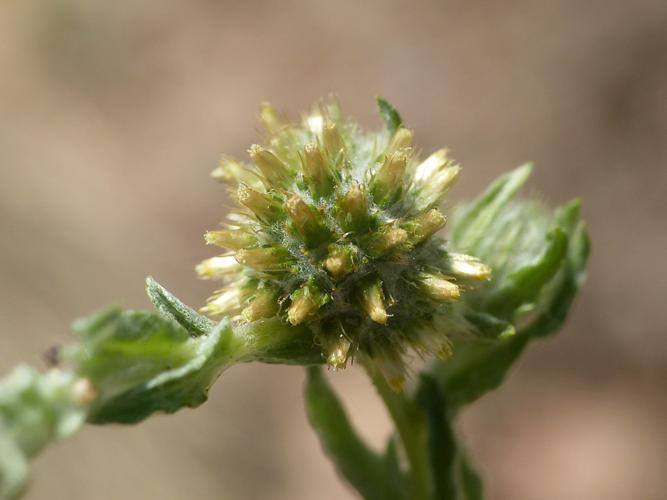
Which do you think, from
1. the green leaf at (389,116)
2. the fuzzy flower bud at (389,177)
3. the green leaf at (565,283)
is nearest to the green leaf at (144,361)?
the fuzzy flower bud at (389,177)

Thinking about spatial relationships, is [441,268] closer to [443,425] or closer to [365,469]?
[443,425]

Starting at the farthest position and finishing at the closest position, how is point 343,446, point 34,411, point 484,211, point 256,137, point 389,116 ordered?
point 256,137
point 343,446
point 484,211
point 389,116
point 34,411

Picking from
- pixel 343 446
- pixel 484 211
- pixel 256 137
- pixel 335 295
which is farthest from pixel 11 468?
pixel 256 137

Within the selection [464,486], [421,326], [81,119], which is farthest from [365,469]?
[81,119]

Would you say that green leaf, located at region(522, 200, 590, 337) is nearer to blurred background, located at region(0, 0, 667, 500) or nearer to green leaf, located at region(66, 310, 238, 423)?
green leaf, located at region(66, 310, 238, 423)

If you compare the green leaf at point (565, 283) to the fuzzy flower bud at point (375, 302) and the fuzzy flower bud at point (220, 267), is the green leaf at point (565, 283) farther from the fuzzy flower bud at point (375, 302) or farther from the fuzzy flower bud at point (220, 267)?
the fuzzy flower bud at point (220, 267)

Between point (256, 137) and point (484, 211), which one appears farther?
point (256, 137)

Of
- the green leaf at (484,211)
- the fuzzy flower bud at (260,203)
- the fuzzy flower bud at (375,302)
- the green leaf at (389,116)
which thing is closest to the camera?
the fuzzy flower bud at (375,302)

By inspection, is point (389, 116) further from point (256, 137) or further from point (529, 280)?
point (256, 137)
